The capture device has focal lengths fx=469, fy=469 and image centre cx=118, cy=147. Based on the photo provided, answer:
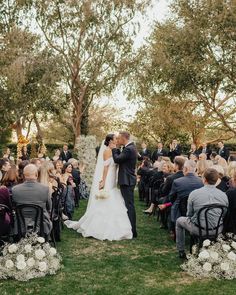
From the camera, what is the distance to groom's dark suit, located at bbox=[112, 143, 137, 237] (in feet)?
28.6

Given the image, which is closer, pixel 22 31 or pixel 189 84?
pixel 189 84

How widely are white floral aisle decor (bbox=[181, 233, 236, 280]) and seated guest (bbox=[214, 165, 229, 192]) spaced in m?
1.67

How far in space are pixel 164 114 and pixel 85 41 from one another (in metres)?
6.88

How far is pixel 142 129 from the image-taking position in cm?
3262

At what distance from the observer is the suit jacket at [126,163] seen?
28.5 feet

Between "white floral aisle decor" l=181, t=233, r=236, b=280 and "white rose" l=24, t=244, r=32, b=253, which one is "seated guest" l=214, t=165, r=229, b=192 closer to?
"white floral aisle decor" l=181, t=233, r=236, b=280

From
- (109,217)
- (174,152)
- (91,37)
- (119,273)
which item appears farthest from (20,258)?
(91,37)

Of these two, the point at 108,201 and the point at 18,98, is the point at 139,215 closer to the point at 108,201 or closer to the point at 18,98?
the point at 108,201

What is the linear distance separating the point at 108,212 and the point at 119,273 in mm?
2488

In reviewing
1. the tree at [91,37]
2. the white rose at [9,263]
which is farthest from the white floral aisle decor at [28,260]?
the tree at [91,37]

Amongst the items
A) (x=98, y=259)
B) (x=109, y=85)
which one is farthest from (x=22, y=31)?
(x=98, y=259)

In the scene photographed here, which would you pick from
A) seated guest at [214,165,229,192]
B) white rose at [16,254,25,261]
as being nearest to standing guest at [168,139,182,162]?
seated guest at [214,165,229,192]

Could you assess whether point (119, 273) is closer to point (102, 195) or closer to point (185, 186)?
point (185, 186)

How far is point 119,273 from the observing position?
6422 millimetres
